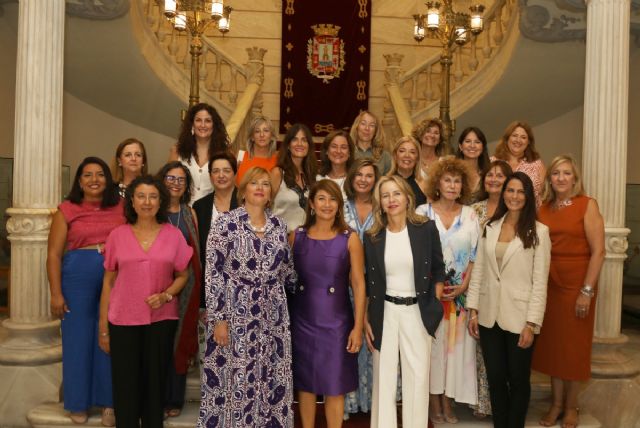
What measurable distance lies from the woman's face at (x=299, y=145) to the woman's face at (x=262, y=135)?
0.28 metres

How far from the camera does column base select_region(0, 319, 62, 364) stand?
16.4 feet

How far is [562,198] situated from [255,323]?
2224 millimetres

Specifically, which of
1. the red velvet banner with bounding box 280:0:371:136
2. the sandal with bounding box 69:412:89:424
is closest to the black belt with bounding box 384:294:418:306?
the sandal with bounding box 69:412:89:424

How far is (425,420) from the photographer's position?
12.9 ft

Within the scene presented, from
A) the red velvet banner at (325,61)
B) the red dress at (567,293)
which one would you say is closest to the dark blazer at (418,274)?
the red dress at (567,293)

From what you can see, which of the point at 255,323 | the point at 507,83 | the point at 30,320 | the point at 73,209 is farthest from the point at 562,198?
the point at 507,83

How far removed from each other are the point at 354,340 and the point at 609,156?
8.72 ft

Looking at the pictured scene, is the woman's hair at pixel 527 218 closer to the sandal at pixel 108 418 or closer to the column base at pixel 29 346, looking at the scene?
the sandal at pixel 108 418

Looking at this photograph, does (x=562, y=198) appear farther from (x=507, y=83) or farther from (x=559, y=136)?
(x=559, y=136)

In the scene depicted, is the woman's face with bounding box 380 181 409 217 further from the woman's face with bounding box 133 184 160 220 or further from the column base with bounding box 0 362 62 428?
the column base with bounding box 0 362 62 428

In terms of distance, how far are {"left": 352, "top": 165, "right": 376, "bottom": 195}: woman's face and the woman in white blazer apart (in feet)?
2.59

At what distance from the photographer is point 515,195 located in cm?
416

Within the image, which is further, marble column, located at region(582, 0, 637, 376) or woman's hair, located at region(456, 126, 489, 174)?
marble column, located at region(582, 0, 637, 376)

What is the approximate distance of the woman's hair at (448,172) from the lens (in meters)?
4.38
